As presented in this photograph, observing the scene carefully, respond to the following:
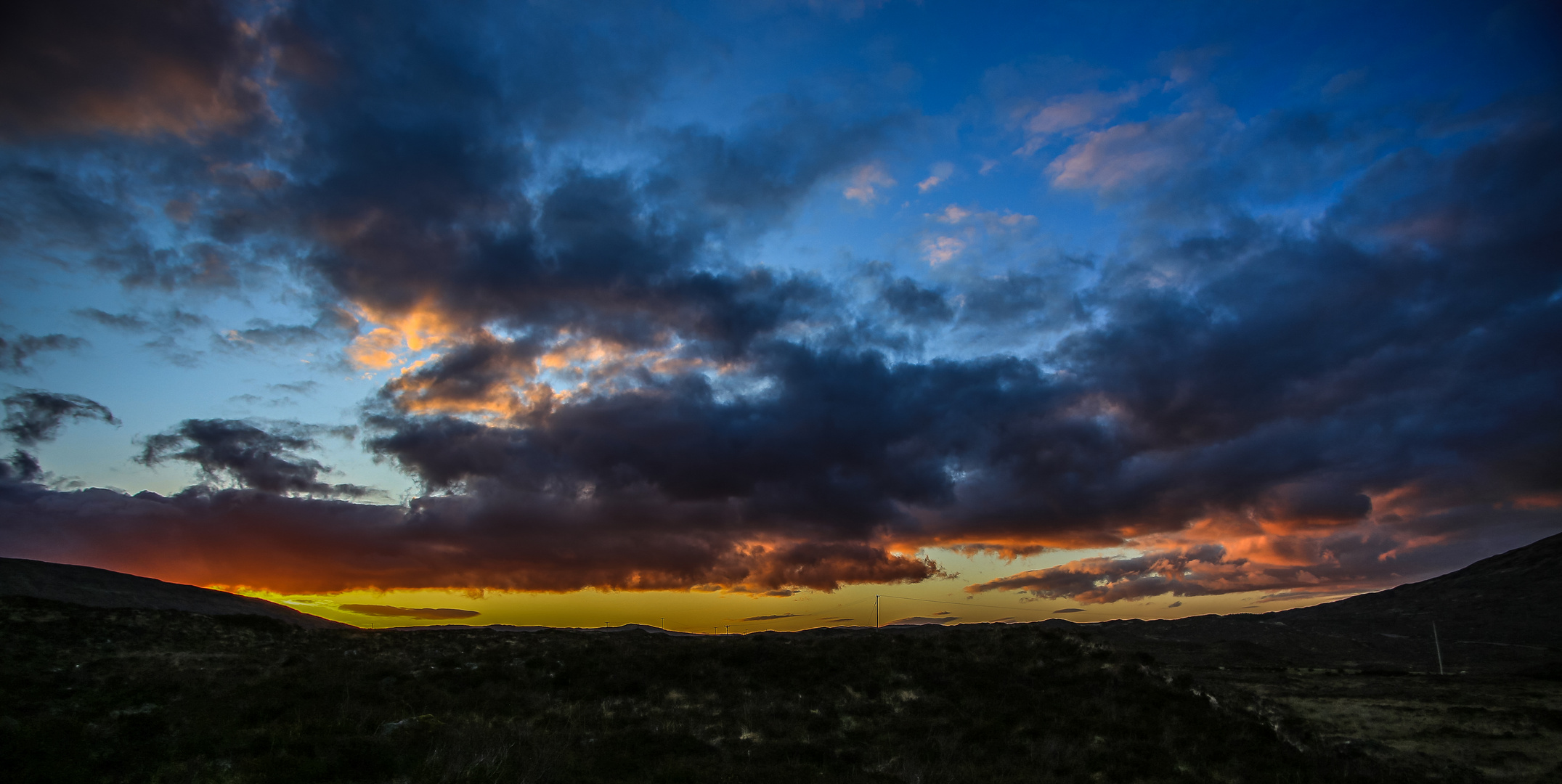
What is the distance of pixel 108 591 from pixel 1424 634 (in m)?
231

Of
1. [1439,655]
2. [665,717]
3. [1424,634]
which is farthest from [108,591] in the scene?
[1424,634]

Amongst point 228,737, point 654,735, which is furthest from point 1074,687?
point 228,737

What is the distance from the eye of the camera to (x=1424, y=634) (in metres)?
152

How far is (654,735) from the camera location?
86.8ft

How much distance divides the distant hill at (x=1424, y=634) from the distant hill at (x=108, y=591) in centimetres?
12429

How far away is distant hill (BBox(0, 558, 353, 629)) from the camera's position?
64.2 metres

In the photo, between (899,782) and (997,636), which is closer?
(899,782)

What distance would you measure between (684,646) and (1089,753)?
2666cm

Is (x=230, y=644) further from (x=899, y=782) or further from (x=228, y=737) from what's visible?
(x=899, y=782)

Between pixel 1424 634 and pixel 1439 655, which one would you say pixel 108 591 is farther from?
pixel 1424 634

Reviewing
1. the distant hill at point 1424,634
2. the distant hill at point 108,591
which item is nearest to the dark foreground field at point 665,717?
the distant hill at point 108,591

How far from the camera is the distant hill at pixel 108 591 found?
6425 cm

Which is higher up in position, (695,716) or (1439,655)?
(695,716)

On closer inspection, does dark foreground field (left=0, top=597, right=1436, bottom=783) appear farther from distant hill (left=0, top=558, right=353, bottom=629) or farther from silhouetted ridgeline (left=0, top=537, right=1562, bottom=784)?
distant hill (left=0, top=558, right=353, bottom=629)
